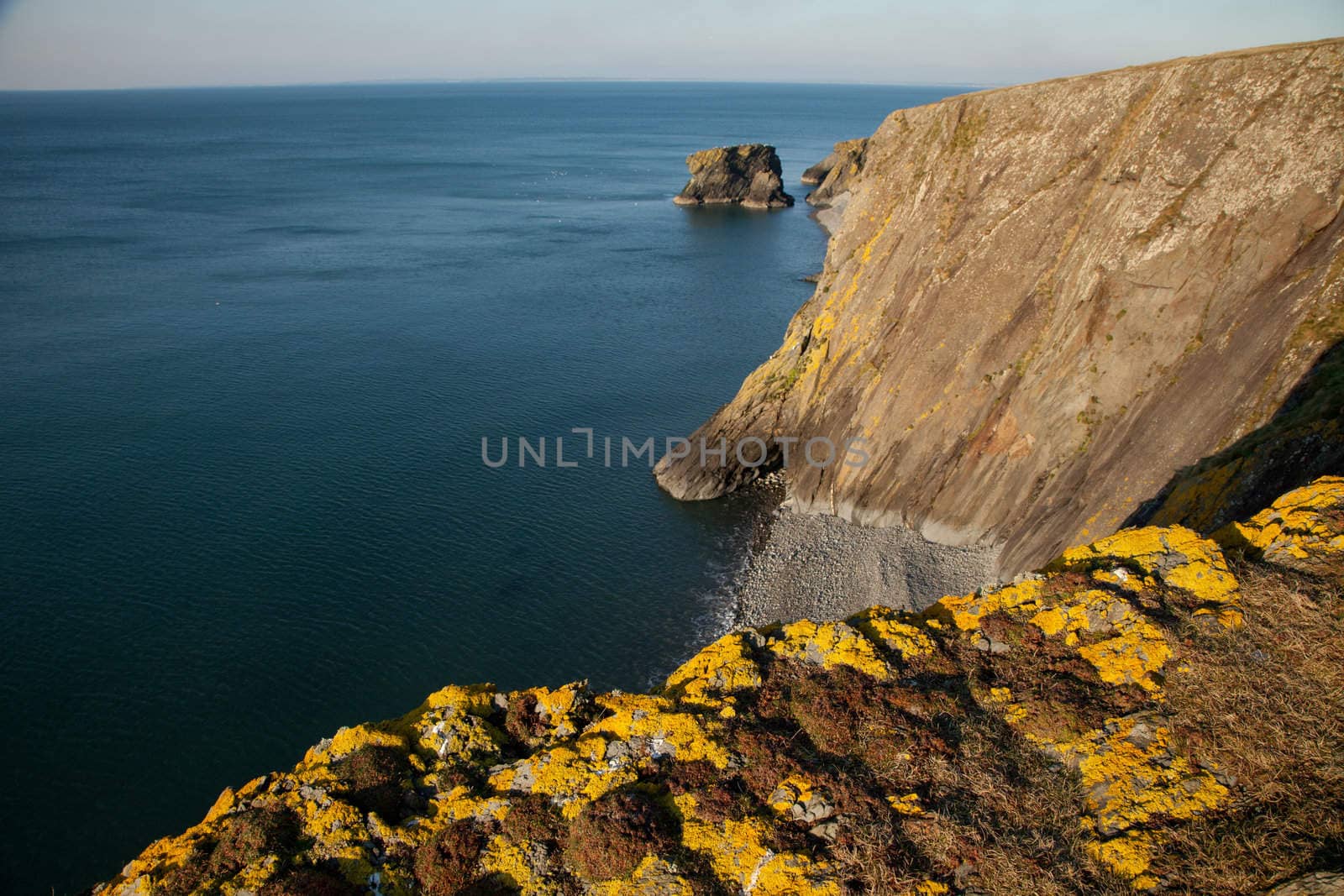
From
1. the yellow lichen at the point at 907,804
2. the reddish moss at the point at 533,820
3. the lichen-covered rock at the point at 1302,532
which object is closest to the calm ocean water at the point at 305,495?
the reddish moss at the point at 533,820

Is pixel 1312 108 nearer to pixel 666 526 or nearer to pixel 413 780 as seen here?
pixel 666 526

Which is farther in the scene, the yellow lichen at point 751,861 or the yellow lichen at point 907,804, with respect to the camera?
the yellow lichen at point 907,804

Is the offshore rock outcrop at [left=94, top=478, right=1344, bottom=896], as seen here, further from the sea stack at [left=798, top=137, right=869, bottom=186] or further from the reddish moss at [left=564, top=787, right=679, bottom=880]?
the sea stack at [left=798, top=137, right=869, bottom=186]

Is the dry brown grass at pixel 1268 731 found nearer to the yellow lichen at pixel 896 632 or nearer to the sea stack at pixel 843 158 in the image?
the yellow lichen at pixel 896 632

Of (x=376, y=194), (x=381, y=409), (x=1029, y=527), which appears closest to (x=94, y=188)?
(x=376, y=194)

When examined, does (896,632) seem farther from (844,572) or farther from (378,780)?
(844,572)

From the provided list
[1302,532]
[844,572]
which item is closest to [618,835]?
[1302,532]

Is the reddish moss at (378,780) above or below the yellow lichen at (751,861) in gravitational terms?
below
